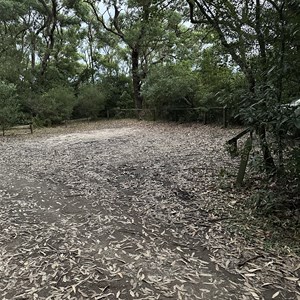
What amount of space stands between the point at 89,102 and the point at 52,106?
253 cm

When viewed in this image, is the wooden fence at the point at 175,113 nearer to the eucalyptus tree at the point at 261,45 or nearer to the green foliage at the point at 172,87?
the green foliage at the point at 172,87

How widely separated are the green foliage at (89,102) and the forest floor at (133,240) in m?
11.4

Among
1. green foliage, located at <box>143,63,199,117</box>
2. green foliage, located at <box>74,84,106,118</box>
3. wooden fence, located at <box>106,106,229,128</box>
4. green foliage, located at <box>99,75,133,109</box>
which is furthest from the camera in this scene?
green foliage, located at <box>99,75,133,109</box>

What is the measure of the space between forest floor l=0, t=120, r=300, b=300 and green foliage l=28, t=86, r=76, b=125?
9362 mm

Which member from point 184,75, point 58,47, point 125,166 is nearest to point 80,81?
point 58,47

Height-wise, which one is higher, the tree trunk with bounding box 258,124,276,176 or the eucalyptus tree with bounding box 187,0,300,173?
the eucalyptus tree with bounding box 187,0,300,173

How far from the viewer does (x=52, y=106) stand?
13438mm

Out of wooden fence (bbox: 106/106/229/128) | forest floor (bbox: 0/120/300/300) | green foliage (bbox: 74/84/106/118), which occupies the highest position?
green foliage (bbox: 74/84/106/118)

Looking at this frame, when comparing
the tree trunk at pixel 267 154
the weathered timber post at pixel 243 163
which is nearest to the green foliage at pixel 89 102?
the weathered timber post at pixel 243 163

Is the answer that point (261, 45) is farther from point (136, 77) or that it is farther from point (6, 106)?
point (136, 77)

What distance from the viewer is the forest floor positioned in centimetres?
179

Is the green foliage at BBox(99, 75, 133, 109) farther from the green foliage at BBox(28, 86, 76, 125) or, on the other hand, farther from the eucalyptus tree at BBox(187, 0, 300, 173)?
the eucalyptus tree at BBox(187, 0, 300, 173)

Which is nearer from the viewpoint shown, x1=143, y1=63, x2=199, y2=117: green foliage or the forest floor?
the forest floor

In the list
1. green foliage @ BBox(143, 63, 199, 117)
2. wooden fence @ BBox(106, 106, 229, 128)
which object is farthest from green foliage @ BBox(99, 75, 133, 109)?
green foliage @ BBox(143, 63, 199, 117)
